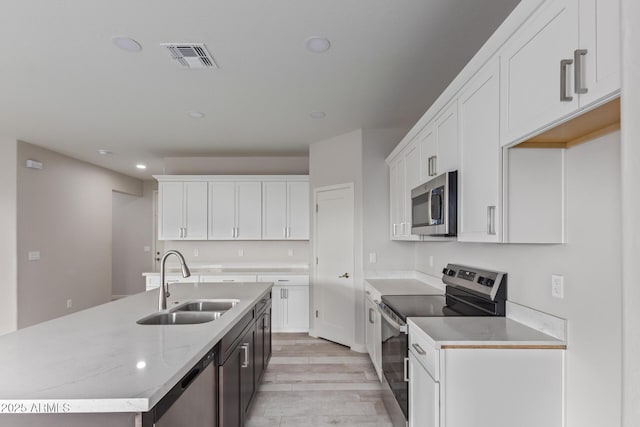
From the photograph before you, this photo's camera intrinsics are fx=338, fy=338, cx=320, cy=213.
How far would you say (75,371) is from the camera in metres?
1.25

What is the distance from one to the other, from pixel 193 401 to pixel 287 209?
12.6 feet

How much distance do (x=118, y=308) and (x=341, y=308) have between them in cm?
264

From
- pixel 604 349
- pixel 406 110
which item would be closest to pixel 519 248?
pixel 604 349

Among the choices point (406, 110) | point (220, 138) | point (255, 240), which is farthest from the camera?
point (255, 240)

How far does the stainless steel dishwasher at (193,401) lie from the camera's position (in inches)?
48.2

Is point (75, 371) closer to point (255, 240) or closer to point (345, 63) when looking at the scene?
point (345, 63)

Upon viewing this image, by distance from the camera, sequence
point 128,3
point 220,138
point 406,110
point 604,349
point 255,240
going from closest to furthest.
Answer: point 604,349
point 128,3
point 406,110
point 220,138
point 255,240

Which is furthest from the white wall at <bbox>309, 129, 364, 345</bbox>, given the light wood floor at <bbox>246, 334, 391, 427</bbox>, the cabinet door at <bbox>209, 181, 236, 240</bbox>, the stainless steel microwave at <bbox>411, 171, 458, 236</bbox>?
the stainless steel microwave at <bbox>411, 171, 458, 236</bbox>

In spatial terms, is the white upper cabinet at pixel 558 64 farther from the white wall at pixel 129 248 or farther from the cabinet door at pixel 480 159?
the white wall at pixel 129 248

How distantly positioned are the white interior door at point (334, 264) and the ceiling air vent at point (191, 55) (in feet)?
7.43

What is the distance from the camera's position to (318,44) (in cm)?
227

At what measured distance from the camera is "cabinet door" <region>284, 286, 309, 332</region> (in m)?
4.85

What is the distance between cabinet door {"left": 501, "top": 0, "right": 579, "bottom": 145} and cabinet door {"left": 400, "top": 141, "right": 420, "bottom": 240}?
1.35 metres

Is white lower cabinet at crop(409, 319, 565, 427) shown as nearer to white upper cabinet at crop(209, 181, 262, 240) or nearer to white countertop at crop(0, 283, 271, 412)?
white countertop at crop(0, 283, 271, 412)
